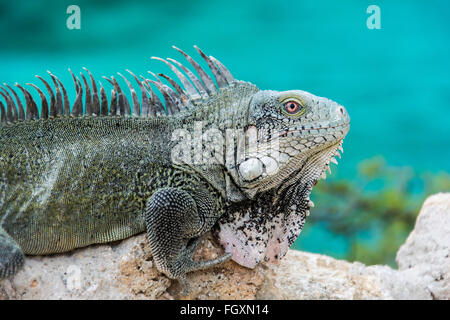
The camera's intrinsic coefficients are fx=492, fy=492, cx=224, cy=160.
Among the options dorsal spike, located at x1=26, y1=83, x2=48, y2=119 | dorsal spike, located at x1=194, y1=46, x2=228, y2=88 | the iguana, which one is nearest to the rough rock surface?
the iguana

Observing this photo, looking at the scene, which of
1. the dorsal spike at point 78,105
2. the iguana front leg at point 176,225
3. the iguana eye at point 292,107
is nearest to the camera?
the iguana front leg at point 176,225

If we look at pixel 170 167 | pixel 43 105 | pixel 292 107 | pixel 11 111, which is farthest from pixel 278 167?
pixel 11 111

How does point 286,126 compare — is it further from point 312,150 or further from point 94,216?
point 94,216

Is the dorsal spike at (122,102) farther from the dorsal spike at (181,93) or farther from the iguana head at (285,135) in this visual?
the iguana head at (285,135)

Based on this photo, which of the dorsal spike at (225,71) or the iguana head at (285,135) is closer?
the iguana head at (285,135)

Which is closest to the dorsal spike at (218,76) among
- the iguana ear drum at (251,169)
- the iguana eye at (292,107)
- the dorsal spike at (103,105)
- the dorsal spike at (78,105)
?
the iguana eye at (292,107)

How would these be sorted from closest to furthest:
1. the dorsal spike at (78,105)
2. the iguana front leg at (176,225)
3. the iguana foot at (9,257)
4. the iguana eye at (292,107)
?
1. the iguana foot at (9,257)
2. the iguana front leg at (176,225)
3. the iguana eye at (292,107)
4. the dorsal spike at (78,105)
